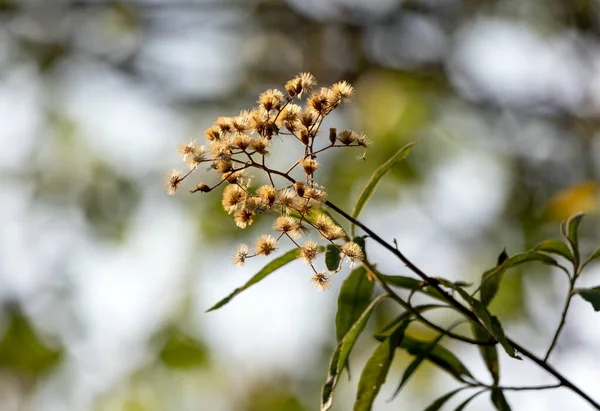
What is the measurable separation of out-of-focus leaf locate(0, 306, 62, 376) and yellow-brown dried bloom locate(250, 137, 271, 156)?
622 cm

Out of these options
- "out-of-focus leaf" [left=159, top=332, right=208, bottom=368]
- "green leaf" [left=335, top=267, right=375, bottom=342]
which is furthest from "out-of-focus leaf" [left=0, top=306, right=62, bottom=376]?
"green leaf" [left=335, top=267, right=375, bottom=342]

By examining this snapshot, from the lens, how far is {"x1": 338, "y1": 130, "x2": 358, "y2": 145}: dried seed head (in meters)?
1.57

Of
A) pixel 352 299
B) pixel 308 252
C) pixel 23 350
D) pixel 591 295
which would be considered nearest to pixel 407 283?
pixel 352 299

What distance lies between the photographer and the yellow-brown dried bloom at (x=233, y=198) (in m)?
1.51

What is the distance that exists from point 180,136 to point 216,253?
1.10 metres

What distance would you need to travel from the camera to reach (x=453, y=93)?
7.23 m

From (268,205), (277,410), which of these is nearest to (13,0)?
(277,410)

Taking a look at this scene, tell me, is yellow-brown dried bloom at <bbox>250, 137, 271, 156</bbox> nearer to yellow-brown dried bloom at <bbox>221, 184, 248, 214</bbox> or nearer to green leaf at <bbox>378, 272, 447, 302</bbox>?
yellow-brown dried bloom at <bbox>221, 184, 248, 214</bbox>

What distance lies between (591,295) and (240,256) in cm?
67

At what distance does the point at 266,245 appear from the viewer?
1518mm

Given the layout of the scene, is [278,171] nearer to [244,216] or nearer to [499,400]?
[244,216]

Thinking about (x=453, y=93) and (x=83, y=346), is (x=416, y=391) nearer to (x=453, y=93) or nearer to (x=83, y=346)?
(x=453, y=93)

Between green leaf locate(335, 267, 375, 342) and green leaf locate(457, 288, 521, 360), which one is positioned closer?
green leaf locate(457, 288, 521, 360)

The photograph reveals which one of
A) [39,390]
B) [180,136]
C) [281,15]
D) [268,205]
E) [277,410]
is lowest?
[268,205]
